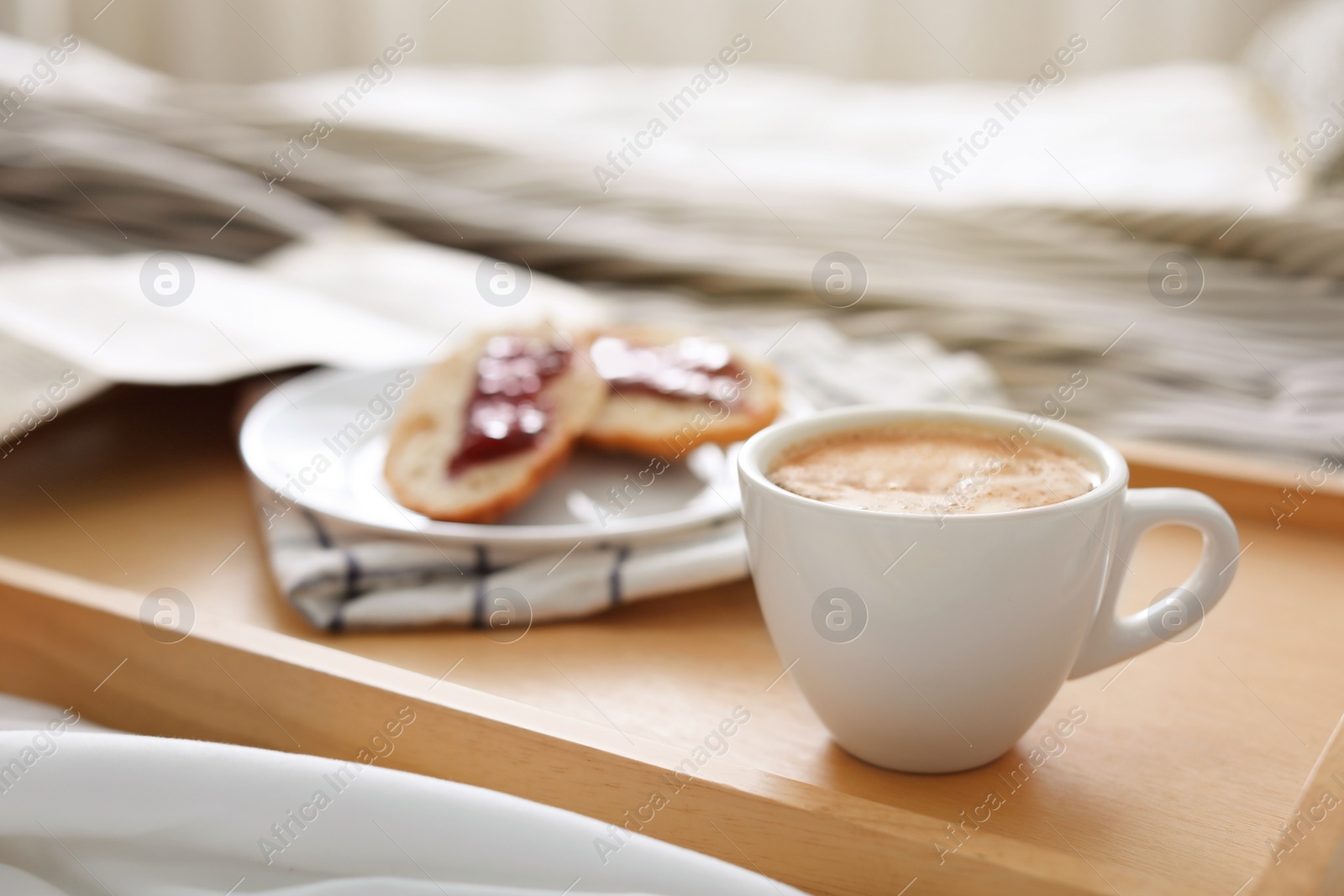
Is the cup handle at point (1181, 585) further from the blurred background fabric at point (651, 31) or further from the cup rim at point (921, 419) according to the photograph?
the blurred background fabric at point (651, 31)

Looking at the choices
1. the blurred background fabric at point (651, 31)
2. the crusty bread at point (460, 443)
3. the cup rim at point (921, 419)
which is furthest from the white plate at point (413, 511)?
the blurred background fabric at point (651, 31)

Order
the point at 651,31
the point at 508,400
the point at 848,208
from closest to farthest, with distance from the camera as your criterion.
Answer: the point at 508,400, the point at 848,208, the point at 651,31

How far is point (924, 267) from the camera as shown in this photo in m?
1.18

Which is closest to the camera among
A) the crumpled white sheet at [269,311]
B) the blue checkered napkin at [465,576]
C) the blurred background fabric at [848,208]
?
the blue checkered napkin at [465,576]

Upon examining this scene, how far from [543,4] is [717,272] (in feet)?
8.73

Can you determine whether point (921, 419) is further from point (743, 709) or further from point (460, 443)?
point (460, 443)

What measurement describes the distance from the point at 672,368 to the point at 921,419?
0.99 feet

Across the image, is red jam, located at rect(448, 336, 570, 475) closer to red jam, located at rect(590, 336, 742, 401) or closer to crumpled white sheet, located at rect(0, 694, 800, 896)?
red jam, located at rect(590, 336, 742, 401)

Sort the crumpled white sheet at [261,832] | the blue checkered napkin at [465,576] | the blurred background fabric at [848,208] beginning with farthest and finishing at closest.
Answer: the blurred background fabric at [848,208] < the blue checkered napkin at [465,576] < the crumpled white sheet at [261,832]

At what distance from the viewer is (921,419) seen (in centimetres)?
51

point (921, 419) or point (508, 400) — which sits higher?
point (921, 419)

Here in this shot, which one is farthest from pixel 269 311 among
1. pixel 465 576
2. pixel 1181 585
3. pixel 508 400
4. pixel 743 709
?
pixel 1181 585

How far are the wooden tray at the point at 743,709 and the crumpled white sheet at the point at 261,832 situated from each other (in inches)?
2.3

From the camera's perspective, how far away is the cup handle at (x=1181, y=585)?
0.45 metres
